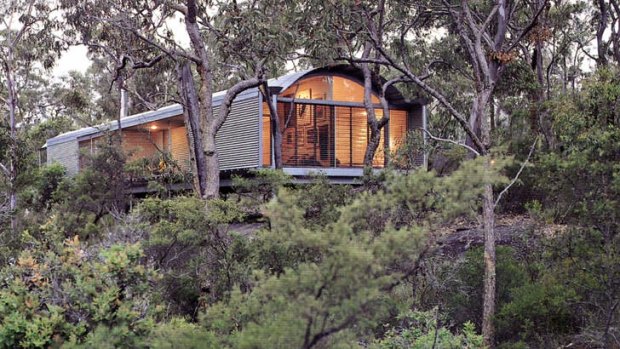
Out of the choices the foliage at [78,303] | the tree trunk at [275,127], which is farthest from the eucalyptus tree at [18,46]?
the foliage at [78,303]

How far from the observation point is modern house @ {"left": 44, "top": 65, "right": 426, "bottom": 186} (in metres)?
15.5

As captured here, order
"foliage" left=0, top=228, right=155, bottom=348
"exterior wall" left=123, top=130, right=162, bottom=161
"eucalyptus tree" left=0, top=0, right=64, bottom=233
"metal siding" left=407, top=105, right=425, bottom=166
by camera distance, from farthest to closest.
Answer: "exterior wall" left=123, top=130, right=162, bottom=161 → "metal siding" left=407, top=105, right=425, bottom=166 → "eucalyptus tree" left=0, top=0, right=64, bottom=233 → "foliage" left=0, top=228, right=155, bottom=348

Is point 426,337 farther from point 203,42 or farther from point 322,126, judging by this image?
point 322,126

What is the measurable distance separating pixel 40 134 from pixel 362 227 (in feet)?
77.1

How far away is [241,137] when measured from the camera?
1571 cm

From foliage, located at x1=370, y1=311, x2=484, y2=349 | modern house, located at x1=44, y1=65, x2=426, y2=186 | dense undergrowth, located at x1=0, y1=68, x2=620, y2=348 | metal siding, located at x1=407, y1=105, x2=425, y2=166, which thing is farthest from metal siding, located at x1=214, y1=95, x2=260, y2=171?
foliage, located at x1=370, y1=311, x2=484, y2=349

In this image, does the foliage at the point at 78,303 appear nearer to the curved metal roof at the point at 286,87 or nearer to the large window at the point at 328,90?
the curved metal roof at the point at 286,87

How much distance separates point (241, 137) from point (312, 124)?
1.95 m

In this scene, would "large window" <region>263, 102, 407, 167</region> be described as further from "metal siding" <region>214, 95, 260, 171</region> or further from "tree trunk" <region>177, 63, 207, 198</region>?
"tree trunk" <region>177, 63, 207, 198</region>

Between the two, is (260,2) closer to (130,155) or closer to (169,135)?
(130,155)

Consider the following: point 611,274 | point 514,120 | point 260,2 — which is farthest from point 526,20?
point 611,274

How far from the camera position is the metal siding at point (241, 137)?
50.3 ft

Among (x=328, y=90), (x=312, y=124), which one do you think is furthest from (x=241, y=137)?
(x=328, y=90)

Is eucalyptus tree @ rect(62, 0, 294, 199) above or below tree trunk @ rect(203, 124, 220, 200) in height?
above
